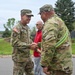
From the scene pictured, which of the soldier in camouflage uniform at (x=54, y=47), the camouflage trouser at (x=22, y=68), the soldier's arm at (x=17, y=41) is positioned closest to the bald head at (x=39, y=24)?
the camouflage trouser at (x=22, y=68)

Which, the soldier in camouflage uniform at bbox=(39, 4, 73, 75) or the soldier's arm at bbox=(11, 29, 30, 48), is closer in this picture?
the soldier in camouflage uniform at bbox=(39, 4, 73, 75)

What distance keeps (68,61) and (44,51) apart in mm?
433

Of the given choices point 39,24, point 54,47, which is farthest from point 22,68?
point 54,47

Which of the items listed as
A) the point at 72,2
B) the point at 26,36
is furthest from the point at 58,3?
A: the point at 26,36

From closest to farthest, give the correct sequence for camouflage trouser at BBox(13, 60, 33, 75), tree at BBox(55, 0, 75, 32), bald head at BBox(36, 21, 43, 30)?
camouflage trouser at BBox(13, 60, 33, 75) → bald head at BBox(36, 21, 43, 30) → tree at BBox(55, 0, 75, 32)

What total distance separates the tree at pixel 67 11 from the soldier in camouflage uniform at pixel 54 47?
5090cm

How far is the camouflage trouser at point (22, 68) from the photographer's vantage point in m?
6.99

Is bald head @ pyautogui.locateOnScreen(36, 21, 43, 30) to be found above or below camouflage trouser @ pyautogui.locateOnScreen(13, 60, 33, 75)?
above

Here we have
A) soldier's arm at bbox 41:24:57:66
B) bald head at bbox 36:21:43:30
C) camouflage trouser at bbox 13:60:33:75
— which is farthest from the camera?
bald head at bbox 36:21:43:30

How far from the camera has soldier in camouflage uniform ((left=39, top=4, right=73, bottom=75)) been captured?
5.11 meters

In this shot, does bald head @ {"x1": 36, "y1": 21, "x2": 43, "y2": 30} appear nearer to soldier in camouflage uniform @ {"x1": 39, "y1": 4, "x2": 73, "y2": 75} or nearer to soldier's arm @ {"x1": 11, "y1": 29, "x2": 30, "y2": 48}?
soldier's arm @ {"x1": 11, "y1": 29, "x2": 30, "y2": 48}

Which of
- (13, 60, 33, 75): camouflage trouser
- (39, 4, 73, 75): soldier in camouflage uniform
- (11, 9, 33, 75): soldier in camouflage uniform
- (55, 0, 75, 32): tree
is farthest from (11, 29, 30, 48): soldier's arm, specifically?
(55, 0, 75, 32): tree

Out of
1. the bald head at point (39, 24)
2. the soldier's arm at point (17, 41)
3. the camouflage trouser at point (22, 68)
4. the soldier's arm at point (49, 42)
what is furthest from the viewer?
the bald head at point (39, 24)

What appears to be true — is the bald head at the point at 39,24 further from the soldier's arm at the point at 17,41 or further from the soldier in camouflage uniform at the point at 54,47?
the soldier in camouflage uniform at the point at 54,47
